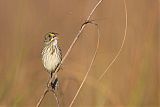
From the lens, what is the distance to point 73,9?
6.11m

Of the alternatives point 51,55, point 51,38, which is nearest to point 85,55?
point 51,55

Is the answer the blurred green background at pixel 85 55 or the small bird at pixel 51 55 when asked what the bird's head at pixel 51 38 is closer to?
the small bird at pixel 51 55

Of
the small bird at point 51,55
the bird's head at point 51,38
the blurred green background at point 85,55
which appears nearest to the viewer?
the blurred green background at point 85,55

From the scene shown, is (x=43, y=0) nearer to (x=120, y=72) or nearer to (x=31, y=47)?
(x=31, y=47)

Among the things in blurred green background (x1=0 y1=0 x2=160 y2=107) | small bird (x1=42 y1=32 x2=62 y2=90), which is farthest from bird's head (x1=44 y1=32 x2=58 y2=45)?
blurred green background (x1=0 y1=0 x2=160 y2=107)

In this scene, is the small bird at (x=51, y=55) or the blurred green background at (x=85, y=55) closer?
the blurred green background at (x=85, y=55)

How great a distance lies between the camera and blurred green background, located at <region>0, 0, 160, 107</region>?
325 centimetres

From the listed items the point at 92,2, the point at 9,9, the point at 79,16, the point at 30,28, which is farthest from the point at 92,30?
the point at 9,9

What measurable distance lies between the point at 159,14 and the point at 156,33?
4.8 inches

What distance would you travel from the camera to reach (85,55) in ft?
14.1

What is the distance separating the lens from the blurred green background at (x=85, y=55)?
10.7 ft

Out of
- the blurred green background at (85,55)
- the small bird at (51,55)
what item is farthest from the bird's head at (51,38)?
the blurred green background at (85,55)

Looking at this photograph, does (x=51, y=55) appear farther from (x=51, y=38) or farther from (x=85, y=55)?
(x=85, y=55)

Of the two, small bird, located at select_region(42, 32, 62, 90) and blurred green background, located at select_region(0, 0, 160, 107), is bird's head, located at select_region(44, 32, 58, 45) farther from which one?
blurred green background, located at select_region(0, 0, 160, 107)
